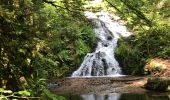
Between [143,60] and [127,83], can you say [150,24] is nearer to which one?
[127,83]

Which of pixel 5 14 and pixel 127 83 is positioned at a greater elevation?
pixel 5 14

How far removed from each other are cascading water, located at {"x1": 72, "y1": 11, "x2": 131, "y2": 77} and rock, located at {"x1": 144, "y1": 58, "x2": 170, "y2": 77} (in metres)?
1.86

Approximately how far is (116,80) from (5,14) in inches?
539

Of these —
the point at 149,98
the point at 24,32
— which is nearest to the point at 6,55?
the point at 24,32

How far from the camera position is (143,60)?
64.0 ft

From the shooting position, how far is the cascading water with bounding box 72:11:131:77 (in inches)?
783

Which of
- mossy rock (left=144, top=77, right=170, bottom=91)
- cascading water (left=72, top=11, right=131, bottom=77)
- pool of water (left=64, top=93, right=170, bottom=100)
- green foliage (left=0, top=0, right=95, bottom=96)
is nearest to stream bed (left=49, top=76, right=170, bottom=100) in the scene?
pool of water (left=64, top=93, right=170, bottom=100)

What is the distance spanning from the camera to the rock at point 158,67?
57.2ft

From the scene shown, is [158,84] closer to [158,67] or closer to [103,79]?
[103,79]

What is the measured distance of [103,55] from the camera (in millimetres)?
21344

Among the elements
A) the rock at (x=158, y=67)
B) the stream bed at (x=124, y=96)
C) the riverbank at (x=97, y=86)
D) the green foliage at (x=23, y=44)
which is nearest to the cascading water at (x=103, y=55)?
the rock at (x=158, y=67)

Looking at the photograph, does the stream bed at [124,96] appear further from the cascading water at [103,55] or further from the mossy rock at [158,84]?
the cascading water at [103,55]

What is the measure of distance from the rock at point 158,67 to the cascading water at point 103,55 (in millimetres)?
1858

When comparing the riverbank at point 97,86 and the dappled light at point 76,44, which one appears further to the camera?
the riverbank at point 97,86
